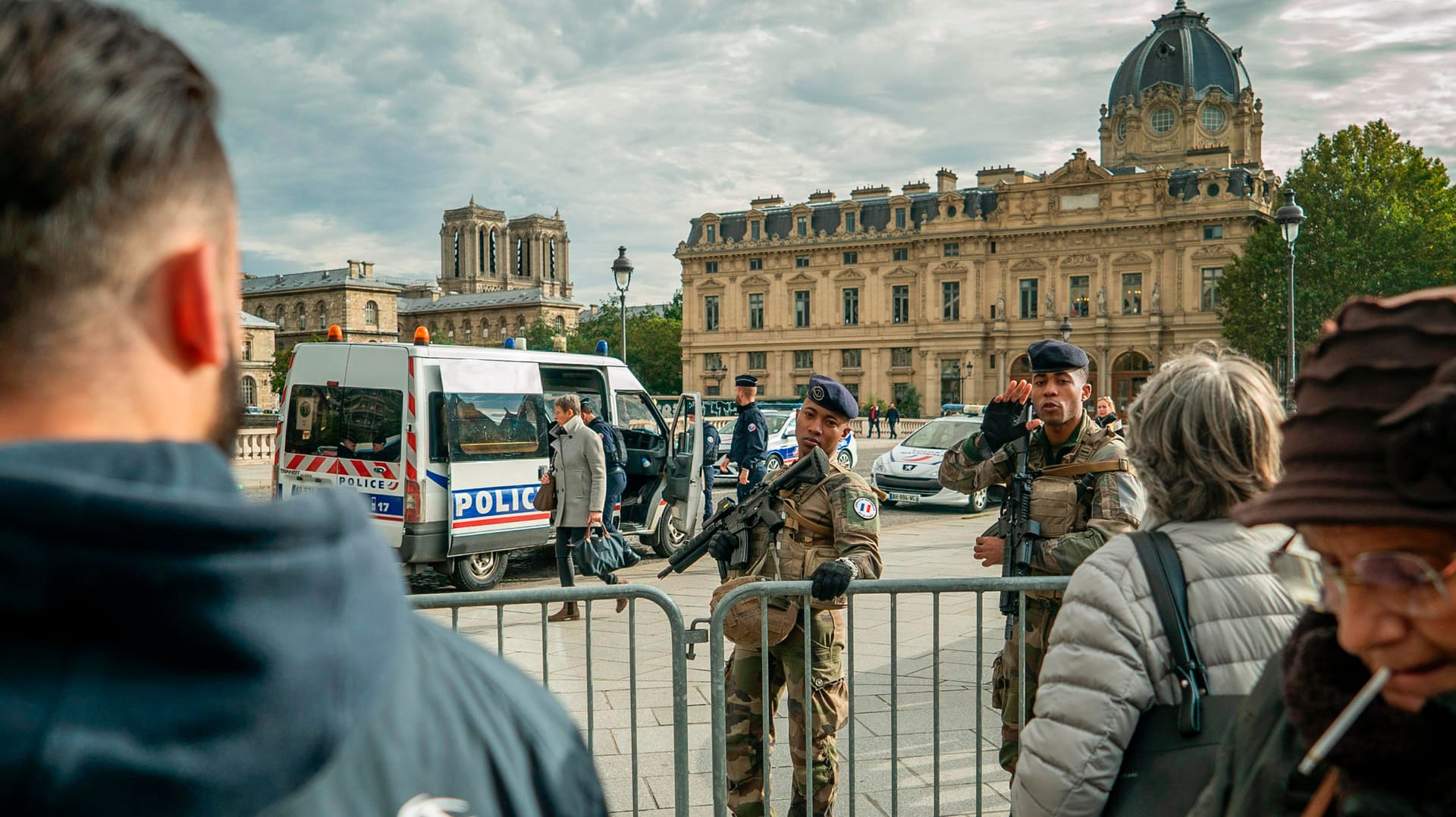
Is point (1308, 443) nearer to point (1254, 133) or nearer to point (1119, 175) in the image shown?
point (1119, 175)

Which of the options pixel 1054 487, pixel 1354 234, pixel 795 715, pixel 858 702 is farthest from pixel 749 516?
pixel 1354 234

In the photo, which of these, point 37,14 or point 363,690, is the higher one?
point 37,14

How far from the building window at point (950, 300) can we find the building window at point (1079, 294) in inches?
246

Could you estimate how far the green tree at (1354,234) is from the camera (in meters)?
41.4

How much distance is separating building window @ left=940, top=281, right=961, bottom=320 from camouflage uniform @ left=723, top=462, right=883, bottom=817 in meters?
60.5

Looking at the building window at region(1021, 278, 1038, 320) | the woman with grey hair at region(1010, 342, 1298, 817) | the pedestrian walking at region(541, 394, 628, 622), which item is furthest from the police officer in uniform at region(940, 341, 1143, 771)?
the building window at region(1021, 278, 1038, 320)

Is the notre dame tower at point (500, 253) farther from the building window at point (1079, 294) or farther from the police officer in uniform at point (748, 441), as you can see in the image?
the police officer in uniform at point (748, 441)

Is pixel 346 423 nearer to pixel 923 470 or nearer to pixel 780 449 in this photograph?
pixel 923 470

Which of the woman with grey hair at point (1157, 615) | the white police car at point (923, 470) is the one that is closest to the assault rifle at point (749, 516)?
the woman with grey hair at point (1157, 615)

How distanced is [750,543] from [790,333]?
64.4 meters

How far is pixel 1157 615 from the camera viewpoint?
2.26 metres

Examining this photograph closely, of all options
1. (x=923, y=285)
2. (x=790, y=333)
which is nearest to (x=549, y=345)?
(x=790, y=333)

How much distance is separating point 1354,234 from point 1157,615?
4738cm

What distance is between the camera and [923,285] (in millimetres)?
64625
